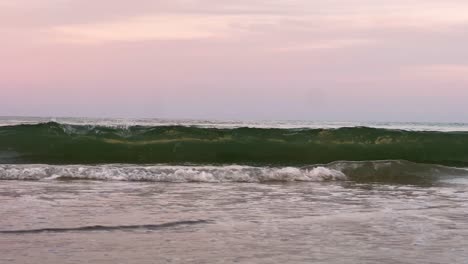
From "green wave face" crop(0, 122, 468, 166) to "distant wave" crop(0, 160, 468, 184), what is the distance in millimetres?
4279

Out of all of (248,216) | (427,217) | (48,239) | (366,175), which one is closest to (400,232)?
(427,217)

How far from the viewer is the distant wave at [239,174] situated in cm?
1049

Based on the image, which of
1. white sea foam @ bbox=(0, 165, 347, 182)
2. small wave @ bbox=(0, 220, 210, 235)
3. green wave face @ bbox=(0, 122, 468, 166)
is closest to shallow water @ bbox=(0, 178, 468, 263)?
small wave @ bbox=(0, 220, 210, 235)

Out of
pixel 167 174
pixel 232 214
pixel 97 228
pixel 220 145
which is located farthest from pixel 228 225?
pixel 220 145

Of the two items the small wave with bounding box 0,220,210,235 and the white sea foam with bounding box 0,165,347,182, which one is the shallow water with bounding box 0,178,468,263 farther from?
the white sea foam with bounding box 0,165,347,182

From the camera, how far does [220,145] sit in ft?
58.5

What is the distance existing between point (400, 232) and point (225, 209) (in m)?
1.92

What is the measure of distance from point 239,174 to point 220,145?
6967mm

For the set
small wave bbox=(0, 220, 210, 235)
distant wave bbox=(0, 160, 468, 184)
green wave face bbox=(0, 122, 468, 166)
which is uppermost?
green wave face bbox=(0, 122, 468, 166)

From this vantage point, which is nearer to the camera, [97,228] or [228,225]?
[97,228]

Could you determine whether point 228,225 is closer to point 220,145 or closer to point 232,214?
point 232,214

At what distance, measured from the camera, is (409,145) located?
18703mm

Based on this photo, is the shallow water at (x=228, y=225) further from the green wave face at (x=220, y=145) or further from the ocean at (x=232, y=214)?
the green wave face at (x=220, y=145)

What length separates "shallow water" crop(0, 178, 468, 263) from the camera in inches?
181
